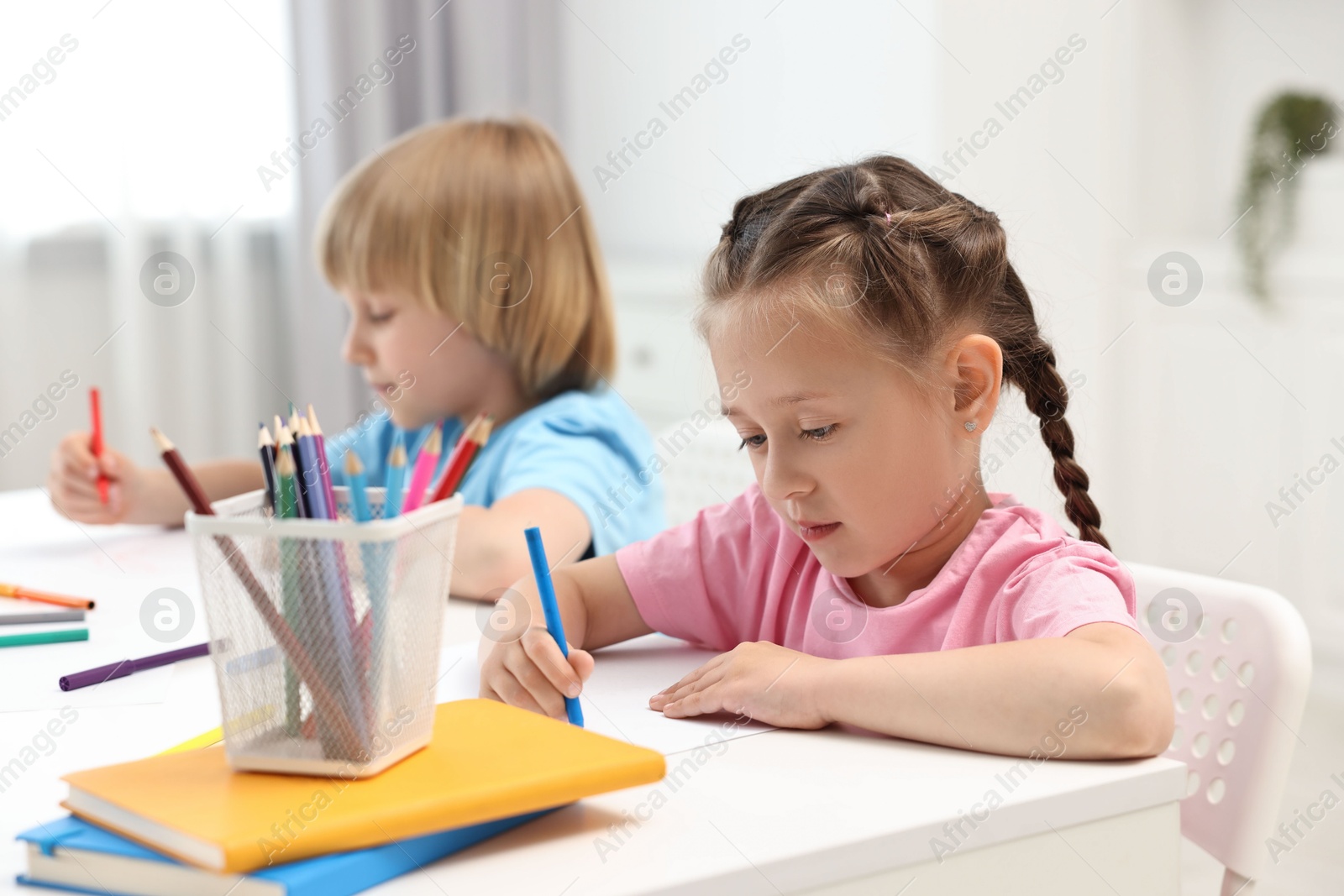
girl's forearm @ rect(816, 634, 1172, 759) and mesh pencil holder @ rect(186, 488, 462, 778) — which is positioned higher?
mesh pencil holder @ rect(186, 488, 462, 778)

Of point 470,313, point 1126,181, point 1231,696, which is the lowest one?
point 1231,696

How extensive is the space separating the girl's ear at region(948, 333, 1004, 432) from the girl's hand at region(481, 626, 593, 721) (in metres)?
0.28

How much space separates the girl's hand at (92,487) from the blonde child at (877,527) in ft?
2.05

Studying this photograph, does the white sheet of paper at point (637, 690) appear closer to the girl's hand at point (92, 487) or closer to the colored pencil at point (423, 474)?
the colored pencil at point (423, 474)

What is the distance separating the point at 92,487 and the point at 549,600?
82 cm

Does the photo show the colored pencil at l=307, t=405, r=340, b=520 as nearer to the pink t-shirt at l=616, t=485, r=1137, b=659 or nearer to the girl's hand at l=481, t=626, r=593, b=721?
the girl's hand at l=481, t=626, r=593, b=721

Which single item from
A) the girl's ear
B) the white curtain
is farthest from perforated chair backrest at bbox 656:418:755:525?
the white curtain

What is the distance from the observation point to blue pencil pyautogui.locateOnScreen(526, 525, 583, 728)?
601mm

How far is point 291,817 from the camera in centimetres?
45

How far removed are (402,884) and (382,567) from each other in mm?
117

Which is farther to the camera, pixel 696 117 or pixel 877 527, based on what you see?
pixel 696 117

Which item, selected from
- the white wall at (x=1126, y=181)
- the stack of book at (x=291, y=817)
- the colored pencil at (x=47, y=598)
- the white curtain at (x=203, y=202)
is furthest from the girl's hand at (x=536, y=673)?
the white curtain at (x=203, y=202)

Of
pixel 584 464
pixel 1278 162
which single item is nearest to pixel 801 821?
pixel 584 464

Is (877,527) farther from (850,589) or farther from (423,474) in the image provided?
(423,474)
